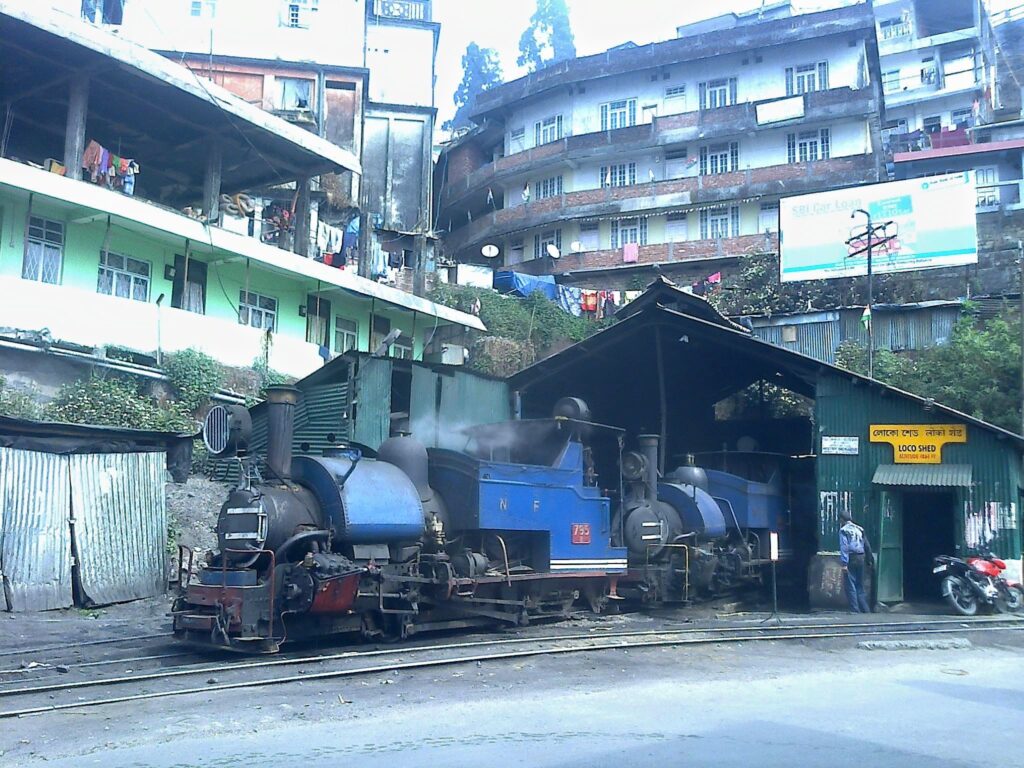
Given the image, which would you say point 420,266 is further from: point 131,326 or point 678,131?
point 131,326

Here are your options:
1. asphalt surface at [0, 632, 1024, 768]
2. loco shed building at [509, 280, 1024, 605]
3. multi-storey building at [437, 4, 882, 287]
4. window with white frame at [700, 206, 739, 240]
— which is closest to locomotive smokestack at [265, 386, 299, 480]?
asphalt surface at [0, 632, 1024, 768]

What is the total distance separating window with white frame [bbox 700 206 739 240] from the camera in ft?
126

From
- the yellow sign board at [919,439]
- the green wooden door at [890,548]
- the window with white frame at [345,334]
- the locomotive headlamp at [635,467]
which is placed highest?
the window with white frame at [345,334]

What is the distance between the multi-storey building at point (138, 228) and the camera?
18.4m

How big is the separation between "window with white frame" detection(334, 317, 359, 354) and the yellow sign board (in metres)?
15.1

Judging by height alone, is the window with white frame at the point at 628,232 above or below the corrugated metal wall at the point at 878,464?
above

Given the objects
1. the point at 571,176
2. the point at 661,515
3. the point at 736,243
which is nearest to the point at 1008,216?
the point at 736,243

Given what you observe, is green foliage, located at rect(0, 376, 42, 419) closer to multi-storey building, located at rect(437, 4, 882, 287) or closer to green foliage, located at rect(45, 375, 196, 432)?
green foliage, located at rect(45, 375, 196, 432)

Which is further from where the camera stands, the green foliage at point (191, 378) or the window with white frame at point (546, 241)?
the window with white frame at point (546, 241)

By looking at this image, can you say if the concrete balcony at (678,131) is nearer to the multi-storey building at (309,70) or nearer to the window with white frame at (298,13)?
the multi-storey building at (309,70)

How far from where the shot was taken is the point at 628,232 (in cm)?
3997

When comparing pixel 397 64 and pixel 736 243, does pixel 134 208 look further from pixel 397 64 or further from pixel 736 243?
pixel 736 243

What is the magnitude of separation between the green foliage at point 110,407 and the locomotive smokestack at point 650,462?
27.8 ft

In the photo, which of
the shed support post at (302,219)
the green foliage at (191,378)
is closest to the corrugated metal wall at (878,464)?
the green foliage at (191,378)
